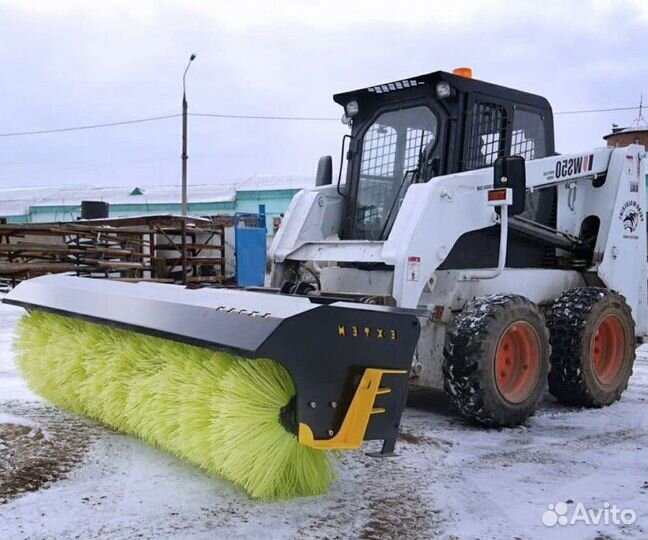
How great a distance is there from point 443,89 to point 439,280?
134cm

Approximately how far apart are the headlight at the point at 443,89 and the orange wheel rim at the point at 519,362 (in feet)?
5.44

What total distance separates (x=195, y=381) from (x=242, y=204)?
1056 inches

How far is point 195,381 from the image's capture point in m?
3.24

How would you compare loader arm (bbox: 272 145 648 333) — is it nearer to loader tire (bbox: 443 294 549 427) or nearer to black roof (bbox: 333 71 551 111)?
loader tire (bbox: 443 294 549 427)

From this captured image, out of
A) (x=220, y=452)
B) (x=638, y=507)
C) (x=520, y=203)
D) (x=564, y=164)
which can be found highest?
(x=564, y=164)

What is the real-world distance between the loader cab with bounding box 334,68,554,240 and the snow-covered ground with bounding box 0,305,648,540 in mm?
1749

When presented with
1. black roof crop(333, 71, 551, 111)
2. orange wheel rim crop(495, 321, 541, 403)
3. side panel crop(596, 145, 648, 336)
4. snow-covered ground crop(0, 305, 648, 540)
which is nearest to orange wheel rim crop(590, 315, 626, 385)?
side panel crop(596, 145, 648, 336)

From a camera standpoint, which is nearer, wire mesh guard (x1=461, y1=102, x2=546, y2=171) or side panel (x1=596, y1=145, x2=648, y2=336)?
wire mesh guard (x1=461, y1=102, x2=546, y2=171)

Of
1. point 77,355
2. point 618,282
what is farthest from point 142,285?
point 618,282

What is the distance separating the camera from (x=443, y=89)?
5.02 metres

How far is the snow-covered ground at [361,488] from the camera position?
285 centimetres

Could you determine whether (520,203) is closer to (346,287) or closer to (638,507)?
(346,287)

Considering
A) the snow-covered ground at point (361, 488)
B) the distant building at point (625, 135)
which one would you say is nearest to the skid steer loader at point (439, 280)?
the snow-covered ground at point (361, 488)

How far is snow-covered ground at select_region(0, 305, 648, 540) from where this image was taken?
9.36ft
